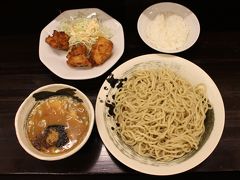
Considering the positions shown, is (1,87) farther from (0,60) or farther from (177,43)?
(177,43)

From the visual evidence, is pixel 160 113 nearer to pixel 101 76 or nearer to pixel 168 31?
pixel 101 76

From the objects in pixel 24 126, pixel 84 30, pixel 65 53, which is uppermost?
pixel 84 30

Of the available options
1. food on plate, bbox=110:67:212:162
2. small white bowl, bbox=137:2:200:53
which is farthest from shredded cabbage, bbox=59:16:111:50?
food on plate, bbox=110:67:212:162

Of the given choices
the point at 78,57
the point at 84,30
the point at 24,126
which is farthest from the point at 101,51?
the point at 24,126

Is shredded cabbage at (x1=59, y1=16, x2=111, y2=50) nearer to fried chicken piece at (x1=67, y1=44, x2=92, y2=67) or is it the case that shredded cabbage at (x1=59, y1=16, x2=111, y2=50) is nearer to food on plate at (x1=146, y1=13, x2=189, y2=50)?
fried chicken piece at (x1=67, y1=44, x2=92, y2=67)

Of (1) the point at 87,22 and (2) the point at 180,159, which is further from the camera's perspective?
(1) the point at 87,22

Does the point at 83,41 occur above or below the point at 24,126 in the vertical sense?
above

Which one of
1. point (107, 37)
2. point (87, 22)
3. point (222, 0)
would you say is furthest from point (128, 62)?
point (222, 0)
